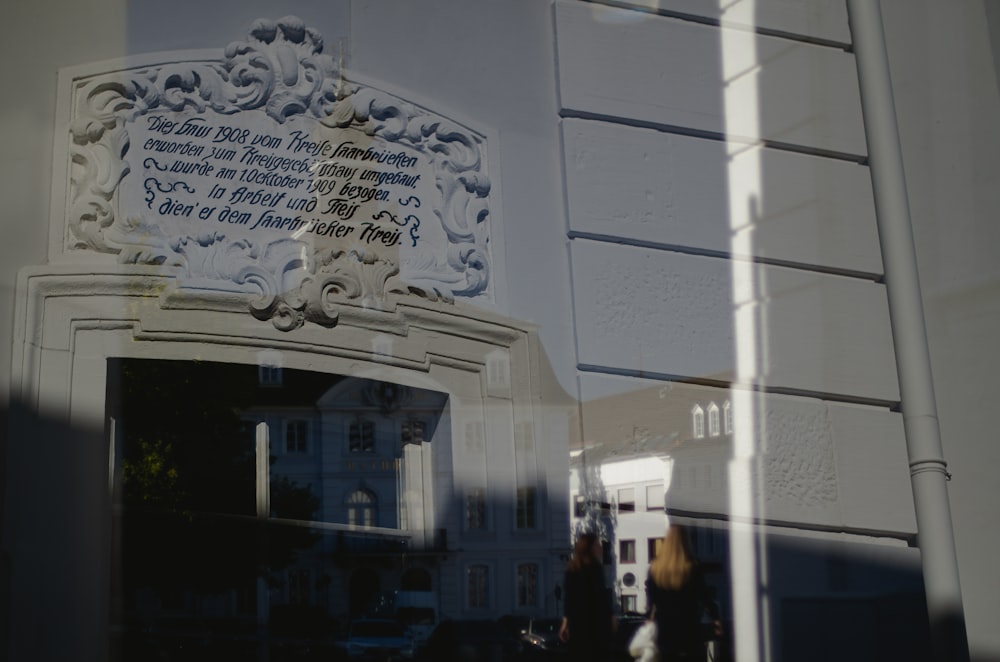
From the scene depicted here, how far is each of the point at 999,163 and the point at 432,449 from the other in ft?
7.76

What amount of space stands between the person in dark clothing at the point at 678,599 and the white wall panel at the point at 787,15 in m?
1.85

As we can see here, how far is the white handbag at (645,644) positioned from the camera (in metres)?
4.02

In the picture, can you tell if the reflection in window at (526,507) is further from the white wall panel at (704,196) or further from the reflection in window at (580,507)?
the white wall panel at (704,196)

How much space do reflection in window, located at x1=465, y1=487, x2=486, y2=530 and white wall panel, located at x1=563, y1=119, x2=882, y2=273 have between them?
96 centimetres

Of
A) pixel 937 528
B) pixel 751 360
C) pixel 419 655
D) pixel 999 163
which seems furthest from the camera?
pixel 999 163

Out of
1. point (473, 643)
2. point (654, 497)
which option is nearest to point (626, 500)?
point (654, 497)

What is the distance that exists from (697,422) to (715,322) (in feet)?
1.19

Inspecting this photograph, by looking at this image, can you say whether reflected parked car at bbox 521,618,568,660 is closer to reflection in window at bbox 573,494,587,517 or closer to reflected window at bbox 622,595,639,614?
reflected window at bbox 622,595,639,614

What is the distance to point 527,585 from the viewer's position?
13.5 feet

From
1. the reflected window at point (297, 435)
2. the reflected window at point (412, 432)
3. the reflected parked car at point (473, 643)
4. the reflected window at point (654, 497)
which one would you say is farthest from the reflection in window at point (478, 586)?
the reflected window at point (297, 435)

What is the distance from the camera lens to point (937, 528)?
140 inches

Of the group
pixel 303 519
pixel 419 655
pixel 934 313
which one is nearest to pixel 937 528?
pixel 934 313

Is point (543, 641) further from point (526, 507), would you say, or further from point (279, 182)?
point (279, 182)

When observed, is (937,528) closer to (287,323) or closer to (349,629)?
(349,629)
